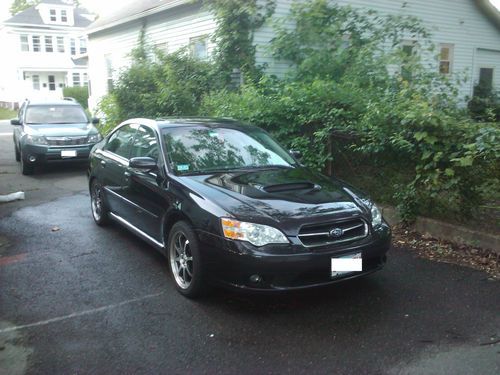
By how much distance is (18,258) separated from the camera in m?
5.41

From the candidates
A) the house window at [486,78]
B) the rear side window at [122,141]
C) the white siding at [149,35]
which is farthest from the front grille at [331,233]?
the house window at [486,78]

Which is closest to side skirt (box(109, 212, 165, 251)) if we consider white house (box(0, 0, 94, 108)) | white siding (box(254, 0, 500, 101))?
white siding (box(254, 0, 500, 101))

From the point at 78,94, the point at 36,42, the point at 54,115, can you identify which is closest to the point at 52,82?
the point at 36,42

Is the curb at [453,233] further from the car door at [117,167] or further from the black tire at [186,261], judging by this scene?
the car door at [117,167]

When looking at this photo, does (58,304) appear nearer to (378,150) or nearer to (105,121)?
(378,150)

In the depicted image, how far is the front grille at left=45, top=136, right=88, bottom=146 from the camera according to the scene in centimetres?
1063

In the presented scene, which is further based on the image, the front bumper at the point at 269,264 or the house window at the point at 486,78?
the house window at the point at 486,78

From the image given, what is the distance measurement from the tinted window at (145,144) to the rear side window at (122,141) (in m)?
0.16

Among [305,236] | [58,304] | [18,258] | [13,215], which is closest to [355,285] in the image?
[305,236]

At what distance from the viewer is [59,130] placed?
1092 cm

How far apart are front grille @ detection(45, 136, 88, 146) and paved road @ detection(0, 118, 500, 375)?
5652 mm

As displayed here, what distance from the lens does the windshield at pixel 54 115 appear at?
1155 cm

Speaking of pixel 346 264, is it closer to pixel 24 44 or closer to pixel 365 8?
pixel 365 8

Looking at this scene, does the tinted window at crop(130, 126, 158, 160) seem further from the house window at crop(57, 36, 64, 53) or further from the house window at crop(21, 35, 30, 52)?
the house window at crop(57, 36, 64, 53)
